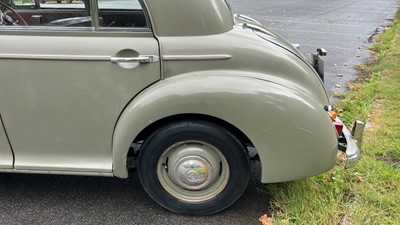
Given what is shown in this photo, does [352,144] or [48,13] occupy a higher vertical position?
[48,13]

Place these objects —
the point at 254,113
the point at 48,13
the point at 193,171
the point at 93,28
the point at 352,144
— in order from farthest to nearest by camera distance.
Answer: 1. the point at 48,13
2. the point at 352,144
3. the point at 193,171
4. the point at 93,28
5. the point at 254,113

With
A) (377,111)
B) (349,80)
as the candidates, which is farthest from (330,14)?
(377,111)

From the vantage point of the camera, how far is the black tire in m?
2.82

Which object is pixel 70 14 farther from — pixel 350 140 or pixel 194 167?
pixel 350 140

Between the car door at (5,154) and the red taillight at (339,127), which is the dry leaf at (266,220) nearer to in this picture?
the red taillight at (339,127)

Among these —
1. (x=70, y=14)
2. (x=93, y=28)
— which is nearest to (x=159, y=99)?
(x=93, y=28)

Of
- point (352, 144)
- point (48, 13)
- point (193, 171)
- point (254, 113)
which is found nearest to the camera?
point (254, 113)

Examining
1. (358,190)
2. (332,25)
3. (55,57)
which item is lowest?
(332,25)

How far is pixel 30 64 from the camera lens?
9.12ft

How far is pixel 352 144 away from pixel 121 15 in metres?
1.82

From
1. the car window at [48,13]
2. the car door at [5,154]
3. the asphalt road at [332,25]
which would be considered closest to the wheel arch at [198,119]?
the car window at [48,13]

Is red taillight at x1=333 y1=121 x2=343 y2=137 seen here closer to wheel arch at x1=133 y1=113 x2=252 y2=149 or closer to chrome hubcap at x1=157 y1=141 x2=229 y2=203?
wheel arch at x1=133 y1=113 x2=252 y2=149

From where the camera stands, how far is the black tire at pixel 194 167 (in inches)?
111

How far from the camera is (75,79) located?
9.16 ft
